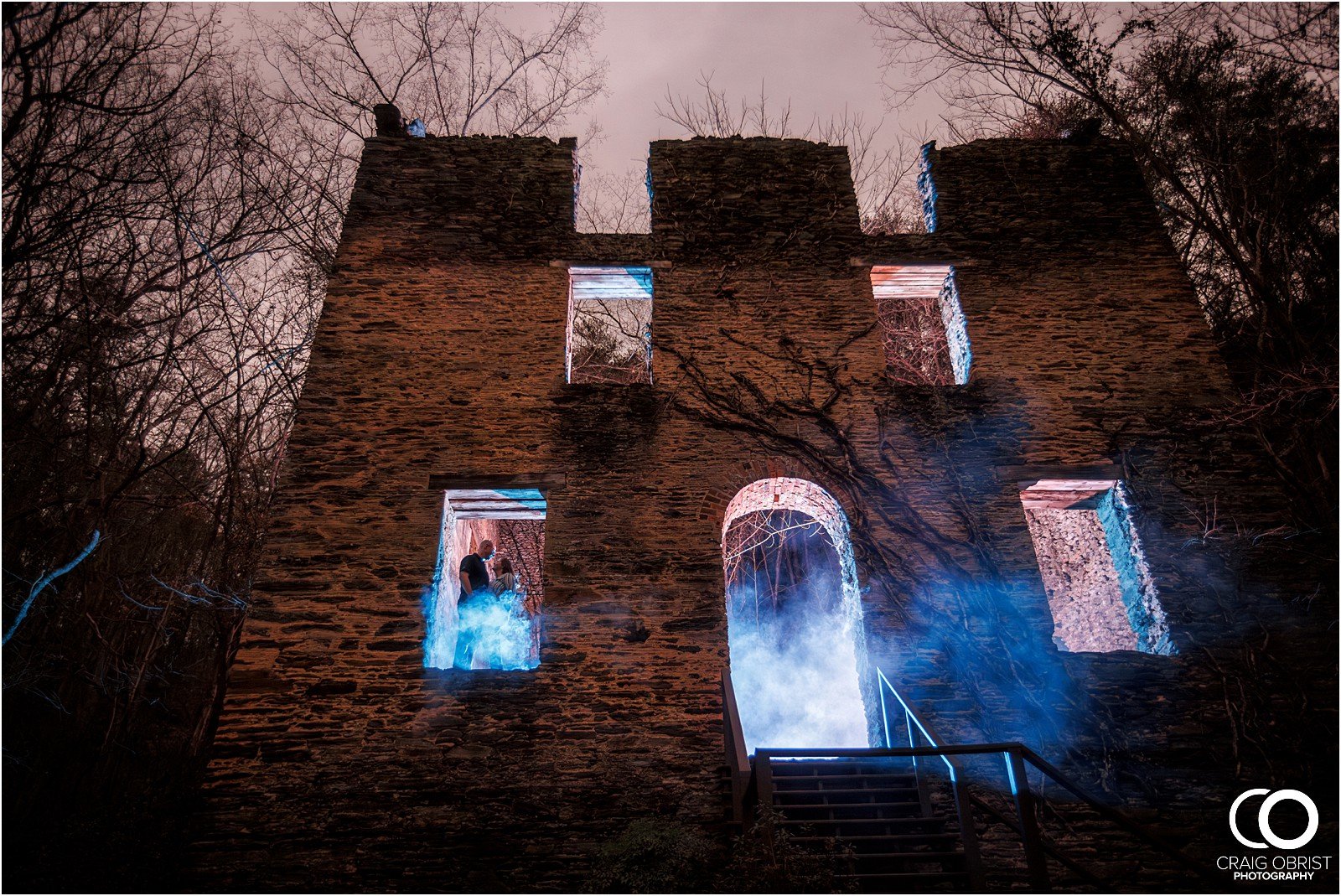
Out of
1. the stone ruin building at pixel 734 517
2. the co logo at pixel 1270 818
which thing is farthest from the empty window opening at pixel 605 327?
the co logo at pixel 1270 818

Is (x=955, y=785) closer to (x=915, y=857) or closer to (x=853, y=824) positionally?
(x=915, y=857)

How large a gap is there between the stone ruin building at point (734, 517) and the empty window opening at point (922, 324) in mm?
81

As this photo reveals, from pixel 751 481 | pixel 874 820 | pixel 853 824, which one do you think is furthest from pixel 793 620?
pixel 874 820

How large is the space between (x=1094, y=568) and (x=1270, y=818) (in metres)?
6.16

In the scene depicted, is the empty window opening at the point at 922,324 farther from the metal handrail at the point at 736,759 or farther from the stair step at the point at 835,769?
the metal handrail at the point at 736,759

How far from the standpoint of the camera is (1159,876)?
5.20 meters

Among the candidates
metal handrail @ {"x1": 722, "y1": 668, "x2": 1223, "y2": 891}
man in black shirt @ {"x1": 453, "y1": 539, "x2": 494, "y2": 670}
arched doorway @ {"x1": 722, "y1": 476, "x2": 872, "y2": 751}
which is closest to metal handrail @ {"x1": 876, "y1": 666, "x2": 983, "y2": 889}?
metal handrail @ {"x1": 722, "y1": 668, "x2": 1223, "y2": 891}

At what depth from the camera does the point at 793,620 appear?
47.7ft

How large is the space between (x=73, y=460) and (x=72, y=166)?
408cm

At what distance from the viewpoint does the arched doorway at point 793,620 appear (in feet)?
23.8

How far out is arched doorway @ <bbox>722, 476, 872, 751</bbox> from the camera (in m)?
7.25

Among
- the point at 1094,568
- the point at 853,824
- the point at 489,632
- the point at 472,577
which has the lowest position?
the point at 853,824

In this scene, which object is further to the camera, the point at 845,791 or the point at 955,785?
the point at 845,791

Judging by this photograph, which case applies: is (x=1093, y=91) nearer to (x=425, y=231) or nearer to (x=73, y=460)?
(x=425, y=231)
